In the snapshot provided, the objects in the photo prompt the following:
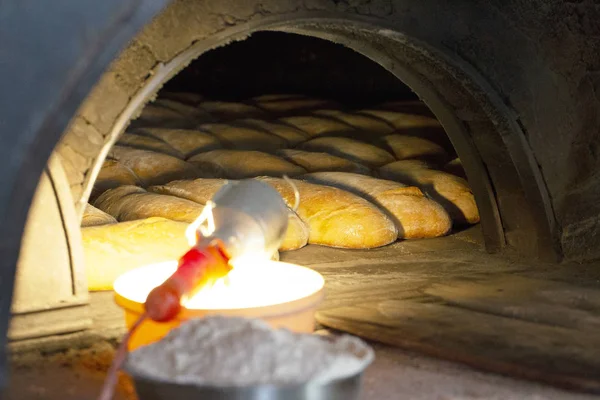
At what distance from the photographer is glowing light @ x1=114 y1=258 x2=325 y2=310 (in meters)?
2.09

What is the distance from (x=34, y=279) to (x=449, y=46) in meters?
1.79

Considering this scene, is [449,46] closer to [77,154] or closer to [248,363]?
[77,154]

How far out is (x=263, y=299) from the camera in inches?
87.5

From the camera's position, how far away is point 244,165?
168 inches

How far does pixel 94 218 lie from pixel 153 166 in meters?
1.10

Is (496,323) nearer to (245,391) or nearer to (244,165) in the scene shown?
(245,391)

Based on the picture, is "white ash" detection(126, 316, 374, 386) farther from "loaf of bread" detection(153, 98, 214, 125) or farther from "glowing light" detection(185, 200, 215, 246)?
"loaf of bread" detection(153, 98, 214, 125)

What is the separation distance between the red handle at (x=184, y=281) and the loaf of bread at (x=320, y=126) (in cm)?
345

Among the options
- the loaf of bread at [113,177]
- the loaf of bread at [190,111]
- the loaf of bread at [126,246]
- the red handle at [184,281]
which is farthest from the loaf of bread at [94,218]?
the loaf of bread at [190,111]

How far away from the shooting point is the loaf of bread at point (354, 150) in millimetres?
4676

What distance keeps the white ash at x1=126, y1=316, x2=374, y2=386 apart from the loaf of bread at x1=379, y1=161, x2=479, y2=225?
8.25 feet

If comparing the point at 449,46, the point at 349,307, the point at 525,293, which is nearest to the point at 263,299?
the point at 349,307

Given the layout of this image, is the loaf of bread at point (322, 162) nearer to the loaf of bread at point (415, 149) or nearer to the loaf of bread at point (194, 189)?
the loaf of bread at point (415, 149)

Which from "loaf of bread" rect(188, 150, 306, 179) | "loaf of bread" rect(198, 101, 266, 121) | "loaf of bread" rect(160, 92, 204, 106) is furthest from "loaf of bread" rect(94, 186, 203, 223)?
"loaf of bread" rect(160, 92, 204, 106)
